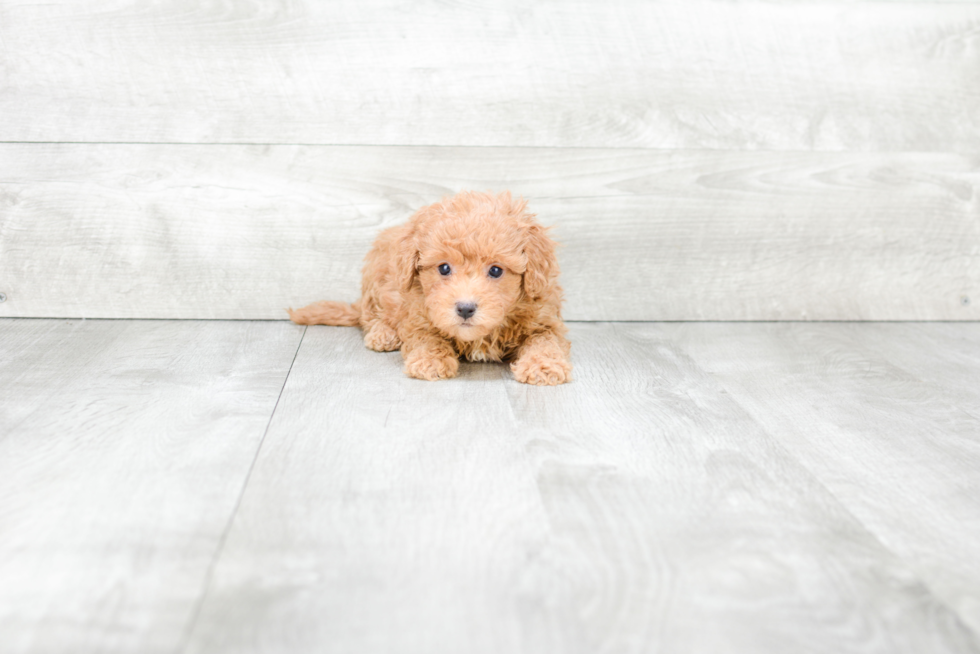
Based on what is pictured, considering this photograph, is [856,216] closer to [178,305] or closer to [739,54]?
[739,54]

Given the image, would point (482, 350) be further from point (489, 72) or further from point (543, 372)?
point (489, 72)

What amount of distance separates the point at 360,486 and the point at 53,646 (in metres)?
0.52

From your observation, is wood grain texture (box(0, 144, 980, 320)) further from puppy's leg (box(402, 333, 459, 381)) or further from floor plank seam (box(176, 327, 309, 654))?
floor plank seam (box(176, 327, 309, 654))


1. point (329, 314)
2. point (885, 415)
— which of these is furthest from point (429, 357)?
point (885, 415)

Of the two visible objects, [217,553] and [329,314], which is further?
[329,314]

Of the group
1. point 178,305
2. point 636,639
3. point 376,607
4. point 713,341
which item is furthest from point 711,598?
point 178,305

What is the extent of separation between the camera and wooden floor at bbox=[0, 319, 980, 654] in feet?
3.27

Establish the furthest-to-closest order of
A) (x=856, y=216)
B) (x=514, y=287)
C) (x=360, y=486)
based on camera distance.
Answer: (x=856, y=216)
(x=514, y=287)
(x=360, y=486)

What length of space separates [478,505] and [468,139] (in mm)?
1412

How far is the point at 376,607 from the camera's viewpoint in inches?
39.9

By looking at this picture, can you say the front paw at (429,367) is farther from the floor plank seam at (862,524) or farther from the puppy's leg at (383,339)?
the floor plank seam at (862,524)

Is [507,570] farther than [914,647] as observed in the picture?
Yes

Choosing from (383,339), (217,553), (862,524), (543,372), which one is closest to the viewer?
(217,553)

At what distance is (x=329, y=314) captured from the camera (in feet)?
7.73
